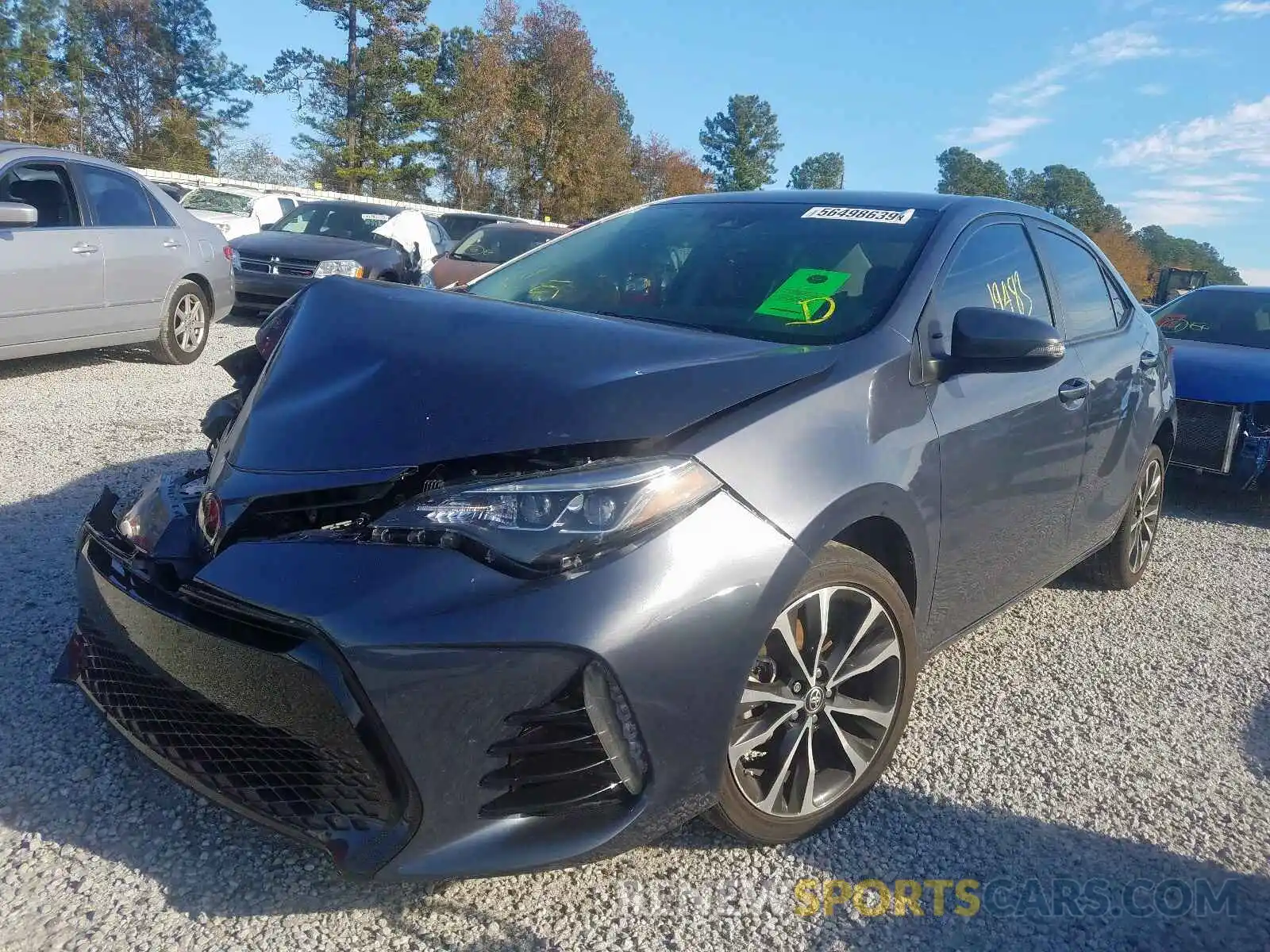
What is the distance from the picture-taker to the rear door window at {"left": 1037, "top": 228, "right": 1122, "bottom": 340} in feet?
12.2

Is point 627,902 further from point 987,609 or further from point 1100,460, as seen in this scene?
point 1100,460

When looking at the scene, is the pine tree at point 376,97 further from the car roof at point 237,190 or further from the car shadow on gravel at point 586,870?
the car shadow on gravel at point 586,870

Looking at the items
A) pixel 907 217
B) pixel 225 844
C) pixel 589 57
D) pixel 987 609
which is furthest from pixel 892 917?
pixel 589 57

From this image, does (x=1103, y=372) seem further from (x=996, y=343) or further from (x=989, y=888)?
(x=989, y=888)

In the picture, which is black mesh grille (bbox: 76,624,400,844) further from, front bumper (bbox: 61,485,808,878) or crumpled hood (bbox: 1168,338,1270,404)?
crumpled hood (bbox: 1168,338,1270,404)

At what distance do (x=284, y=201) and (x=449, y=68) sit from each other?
25857mm

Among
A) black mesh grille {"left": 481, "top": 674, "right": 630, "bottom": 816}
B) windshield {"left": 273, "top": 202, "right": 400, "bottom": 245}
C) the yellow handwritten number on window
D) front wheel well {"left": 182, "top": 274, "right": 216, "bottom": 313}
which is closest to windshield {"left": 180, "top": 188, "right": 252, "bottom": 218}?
windshield {"left": 273, "top": 202, "right": 400, "bottom": 245}

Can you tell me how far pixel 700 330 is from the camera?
2.70 m

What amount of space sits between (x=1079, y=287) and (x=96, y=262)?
6219mm

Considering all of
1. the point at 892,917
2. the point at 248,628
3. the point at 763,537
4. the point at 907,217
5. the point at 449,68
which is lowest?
the point at 892,917

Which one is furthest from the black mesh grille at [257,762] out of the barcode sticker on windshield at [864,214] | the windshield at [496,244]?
the windshield at [496,244]

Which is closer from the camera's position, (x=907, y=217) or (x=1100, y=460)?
(x=907, y=217)

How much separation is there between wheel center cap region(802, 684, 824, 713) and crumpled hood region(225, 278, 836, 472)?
2.29 feet

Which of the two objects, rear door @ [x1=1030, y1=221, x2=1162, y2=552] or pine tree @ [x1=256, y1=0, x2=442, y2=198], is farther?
pine tree @ [x1=256, y1=0, x2=442, y2=198]
